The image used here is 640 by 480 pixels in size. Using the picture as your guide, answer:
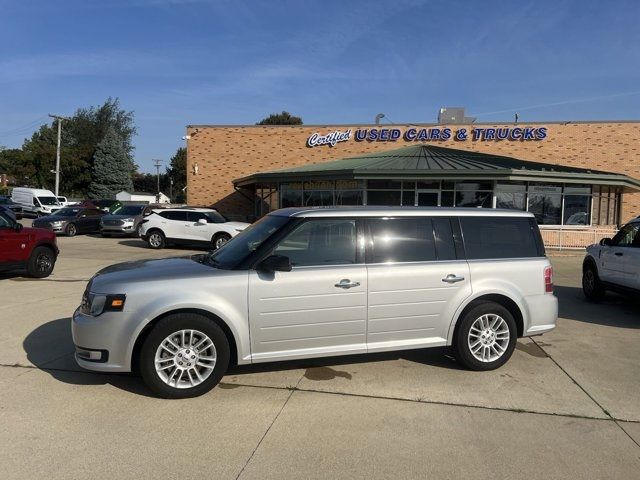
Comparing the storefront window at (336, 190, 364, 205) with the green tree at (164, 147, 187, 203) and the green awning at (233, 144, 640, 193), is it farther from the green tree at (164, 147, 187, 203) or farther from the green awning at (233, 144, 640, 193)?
the green tree at (164, 147, 187, 203)

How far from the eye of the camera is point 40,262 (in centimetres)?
1079

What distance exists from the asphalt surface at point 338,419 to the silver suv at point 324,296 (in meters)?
0.35

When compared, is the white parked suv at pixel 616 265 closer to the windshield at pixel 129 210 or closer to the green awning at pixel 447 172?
the green awning at pixel 447 172

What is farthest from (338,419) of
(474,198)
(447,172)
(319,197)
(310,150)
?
(310,150)

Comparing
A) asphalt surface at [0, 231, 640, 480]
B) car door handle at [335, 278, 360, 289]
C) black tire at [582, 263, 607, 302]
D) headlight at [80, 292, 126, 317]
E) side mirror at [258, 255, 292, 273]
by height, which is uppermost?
A: side mirror at [258, 255, 292, 273]

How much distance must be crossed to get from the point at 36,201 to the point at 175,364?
3823 cm

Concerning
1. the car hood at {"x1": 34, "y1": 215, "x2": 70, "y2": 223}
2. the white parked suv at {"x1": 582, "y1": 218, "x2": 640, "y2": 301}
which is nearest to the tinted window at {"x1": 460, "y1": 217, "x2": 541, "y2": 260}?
the white parked suv at {"x1": 582, "y1": 218, "x2": 640, "y2": 301}

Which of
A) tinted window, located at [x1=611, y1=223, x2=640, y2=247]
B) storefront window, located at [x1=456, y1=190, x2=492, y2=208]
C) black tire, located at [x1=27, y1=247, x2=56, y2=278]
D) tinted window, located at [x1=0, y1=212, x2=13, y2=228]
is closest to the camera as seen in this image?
tinted window, located at [x1=611, y1=223, x2=640, y2=247]

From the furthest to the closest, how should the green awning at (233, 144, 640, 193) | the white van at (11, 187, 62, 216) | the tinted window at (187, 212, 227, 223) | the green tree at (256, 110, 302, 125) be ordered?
the green tree at (256, 110, 302, 125) → the white van at (11, 187, 62, 216) → the green awning at (233, 144, 640, 193) → the tinted window at (187, 212, 227, 223)

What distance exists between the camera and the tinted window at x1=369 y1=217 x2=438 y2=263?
4.92m

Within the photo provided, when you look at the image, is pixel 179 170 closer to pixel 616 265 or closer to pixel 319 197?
pixel 319 197

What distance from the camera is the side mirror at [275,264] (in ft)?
14.5

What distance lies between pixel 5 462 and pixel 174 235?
15.8 m

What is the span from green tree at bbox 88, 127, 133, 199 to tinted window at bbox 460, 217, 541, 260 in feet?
218
